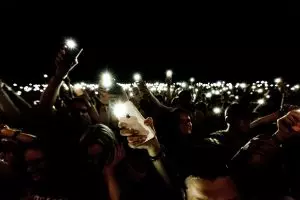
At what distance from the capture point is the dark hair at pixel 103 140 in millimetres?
3609

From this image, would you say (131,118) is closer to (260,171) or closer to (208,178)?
(208,178)

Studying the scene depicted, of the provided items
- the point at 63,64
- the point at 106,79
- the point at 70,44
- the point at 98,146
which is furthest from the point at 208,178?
the point at 63,64

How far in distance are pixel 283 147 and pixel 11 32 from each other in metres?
36.3

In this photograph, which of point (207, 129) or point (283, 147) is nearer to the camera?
point (283, 147)

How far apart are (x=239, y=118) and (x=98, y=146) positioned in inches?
86.8

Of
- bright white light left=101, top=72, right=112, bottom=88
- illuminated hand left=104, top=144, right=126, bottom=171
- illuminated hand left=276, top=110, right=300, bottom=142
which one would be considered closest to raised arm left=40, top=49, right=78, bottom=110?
bright white light left=101, top=72, right=112, bottom=88

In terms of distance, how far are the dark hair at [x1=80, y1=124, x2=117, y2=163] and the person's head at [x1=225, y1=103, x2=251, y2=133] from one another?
1.90m

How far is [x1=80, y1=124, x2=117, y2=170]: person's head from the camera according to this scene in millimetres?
3578

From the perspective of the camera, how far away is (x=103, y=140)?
12.0ft

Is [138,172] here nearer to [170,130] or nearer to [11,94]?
[170,130]

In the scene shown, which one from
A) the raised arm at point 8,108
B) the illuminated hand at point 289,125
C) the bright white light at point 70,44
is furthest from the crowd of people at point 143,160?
the raised arm at point 8,108

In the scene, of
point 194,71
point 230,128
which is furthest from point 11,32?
point 230,128

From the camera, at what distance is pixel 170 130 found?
407 cm

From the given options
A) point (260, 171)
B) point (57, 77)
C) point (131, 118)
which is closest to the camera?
point (131, 118)
